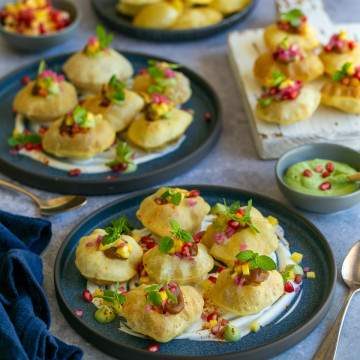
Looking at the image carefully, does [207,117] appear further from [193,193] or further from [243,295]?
[243,295]

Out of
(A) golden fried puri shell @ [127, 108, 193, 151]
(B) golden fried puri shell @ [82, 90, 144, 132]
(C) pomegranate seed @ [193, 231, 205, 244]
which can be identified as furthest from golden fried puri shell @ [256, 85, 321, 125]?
(C) pomegranate seed @ [193, 231, 205, 244]

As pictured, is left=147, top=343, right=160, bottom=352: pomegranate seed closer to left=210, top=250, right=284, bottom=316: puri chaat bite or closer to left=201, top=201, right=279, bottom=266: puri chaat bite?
left=210, top=250, right=284, bottom=316: puri chaat bite

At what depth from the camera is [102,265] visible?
1.62m

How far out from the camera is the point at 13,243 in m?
1.70

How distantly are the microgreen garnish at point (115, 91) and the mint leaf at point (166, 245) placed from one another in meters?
0.57

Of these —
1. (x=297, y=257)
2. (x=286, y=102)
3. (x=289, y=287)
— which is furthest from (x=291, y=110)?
(x=289, y=287)

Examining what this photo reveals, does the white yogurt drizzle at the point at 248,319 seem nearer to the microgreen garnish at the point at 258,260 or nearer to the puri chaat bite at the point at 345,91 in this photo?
the microgreen garnish at the point at 258,260

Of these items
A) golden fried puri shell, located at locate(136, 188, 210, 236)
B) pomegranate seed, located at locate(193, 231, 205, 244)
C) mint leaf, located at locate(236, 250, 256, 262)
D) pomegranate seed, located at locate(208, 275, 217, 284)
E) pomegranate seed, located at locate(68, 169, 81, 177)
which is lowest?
pomegranate seed, located at locate(193, 231, 205, 244)

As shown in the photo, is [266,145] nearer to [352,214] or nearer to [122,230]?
[352,214]

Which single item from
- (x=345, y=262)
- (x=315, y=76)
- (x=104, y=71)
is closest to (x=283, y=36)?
(x=315, y=76)

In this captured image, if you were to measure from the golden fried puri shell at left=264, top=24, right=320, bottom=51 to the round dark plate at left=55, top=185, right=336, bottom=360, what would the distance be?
2.05ft

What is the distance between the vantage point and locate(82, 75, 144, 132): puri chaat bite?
6.77ft

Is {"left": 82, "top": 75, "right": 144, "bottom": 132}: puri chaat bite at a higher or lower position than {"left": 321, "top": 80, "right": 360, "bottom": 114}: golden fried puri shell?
higher

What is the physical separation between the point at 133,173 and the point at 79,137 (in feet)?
0.51
